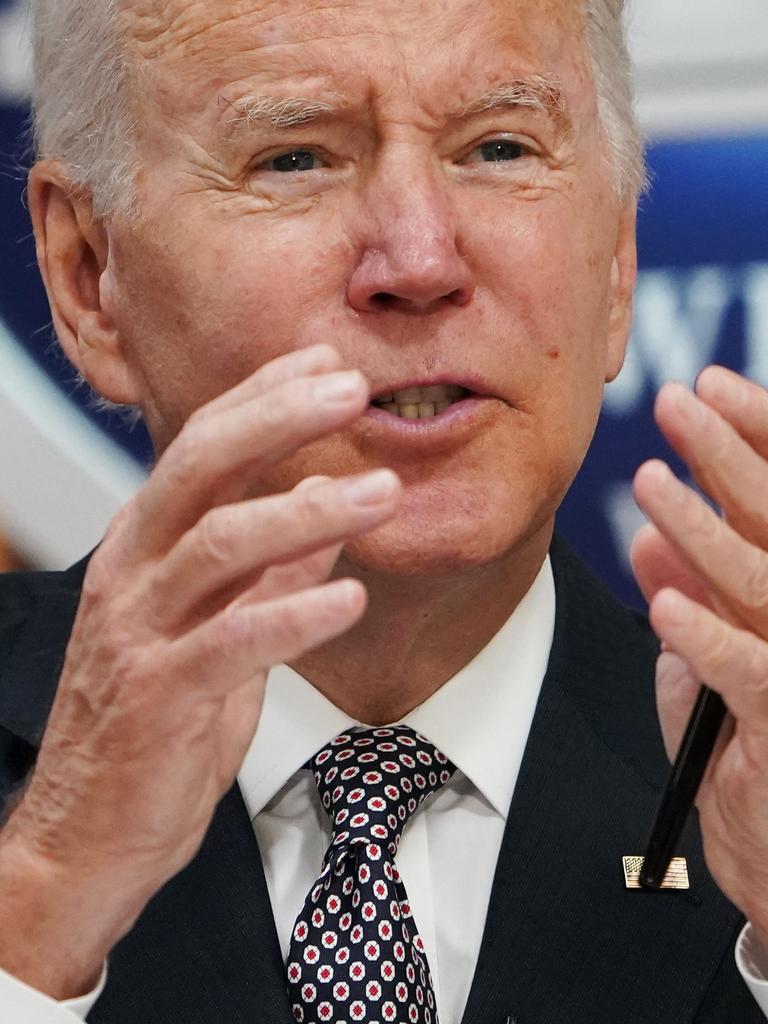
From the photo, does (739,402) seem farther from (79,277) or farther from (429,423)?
(79,277)

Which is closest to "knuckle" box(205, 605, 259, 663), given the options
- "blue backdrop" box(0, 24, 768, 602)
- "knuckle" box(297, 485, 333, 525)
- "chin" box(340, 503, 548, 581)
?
"knuckle" box(297, 485, 333, 525)

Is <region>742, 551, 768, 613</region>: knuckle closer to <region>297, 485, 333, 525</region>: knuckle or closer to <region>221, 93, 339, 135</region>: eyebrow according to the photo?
<region>297, 485, 333, 525</region>: knuckle

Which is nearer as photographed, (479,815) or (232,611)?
(232,611)

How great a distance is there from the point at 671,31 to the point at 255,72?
0.86 m

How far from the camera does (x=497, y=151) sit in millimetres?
1866

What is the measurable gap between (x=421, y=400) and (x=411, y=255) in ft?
0.60

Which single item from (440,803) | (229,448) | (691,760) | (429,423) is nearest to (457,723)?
(440,803)

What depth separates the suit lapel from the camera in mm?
1759

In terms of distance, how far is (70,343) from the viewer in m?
2.10

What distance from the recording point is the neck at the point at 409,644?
Result: 6.30 feet

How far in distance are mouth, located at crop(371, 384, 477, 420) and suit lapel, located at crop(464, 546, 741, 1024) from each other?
1.37ft

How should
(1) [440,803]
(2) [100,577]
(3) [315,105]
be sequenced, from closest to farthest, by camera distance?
(2) [100,577] < (3) [315,105] < (1) [440,803]

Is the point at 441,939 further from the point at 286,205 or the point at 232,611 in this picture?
the point at 286,205

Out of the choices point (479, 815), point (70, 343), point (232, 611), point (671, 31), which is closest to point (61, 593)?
point (70, 343)
